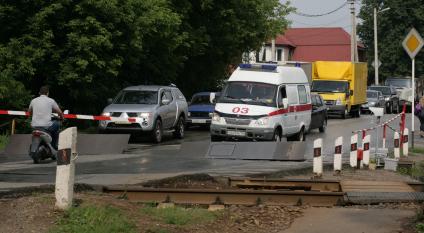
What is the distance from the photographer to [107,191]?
34.7ft

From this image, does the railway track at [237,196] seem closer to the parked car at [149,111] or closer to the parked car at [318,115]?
the parked car at [149,111]

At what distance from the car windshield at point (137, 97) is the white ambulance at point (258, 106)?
2.94m

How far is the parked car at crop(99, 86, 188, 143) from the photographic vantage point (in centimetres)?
2306

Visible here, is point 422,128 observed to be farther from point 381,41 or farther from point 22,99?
point 381,41

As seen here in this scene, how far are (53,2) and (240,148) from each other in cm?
892

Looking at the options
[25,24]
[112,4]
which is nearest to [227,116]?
[112,4]

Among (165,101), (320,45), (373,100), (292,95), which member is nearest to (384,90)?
(373,100)

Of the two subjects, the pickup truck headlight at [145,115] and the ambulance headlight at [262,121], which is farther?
the pickup truck headlight at [145,115]

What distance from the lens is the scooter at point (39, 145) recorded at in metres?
15.8

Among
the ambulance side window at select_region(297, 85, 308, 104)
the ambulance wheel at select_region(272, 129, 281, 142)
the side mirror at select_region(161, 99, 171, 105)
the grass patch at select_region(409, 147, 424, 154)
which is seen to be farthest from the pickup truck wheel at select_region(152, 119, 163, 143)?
the grass patch at select_region(409, 147, 424, 154)

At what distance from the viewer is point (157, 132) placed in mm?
23578

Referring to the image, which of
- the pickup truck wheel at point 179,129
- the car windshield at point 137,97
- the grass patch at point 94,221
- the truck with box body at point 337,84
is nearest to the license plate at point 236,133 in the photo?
the car windshield at point 137,97

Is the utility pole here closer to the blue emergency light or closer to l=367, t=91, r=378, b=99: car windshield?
l=367, t=91, r=378, b=99: car windshield

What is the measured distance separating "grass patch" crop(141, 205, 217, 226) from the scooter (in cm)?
692
